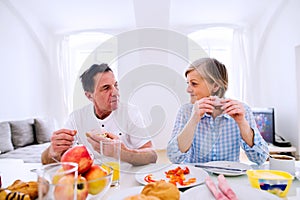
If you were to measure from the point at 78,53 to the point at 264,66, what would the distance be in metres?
3.21

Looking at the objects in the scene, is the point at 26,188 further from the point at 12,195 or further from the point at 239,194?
the point at 239,194

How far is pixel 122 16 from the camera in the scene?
13.9 feet

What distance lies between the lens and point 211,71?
1182mm

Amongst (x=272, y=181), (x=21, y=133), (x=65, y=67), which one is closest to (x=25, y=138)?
(x=21, y=133)

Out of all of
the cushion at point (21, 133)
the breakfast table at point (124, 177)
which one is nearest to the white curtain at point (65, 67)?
the cushion at point (21, 133)

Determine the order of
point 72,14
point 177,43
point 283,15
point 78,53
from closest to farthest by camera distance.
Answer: point 177,43
point 283,15
point 72,14
point 78,53

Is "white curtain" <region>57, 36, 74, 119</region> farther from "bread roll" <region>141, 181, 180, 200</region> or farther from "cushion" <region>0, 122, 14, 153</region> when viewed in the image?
"bread roll" <region>141, 181, 180, 200</region>

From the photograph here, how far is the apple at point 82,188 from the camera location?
54 centimetres

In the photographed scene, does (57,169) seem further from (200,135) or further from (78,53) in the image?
(78,53)

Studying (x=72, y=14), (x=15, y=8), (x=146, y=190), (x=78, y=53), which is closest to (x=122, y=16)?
(x=72, y=14)

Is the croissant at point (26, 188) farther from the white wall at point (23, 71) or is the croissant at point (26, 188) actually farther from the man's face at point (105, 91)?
the white wall at point (23, 71)

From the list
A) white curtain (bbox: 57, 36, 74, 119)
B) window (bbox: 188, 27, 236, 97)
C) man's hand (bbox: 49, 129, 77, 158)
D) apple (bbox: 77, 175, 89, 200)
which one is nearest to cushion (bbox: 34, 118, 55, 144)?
white curtain (bbox: 57, 36, 74, 119)

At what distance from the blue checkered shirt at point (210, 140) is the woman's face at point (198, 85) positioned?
107 mm

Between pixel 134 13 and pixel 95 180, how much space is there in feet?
12.0
